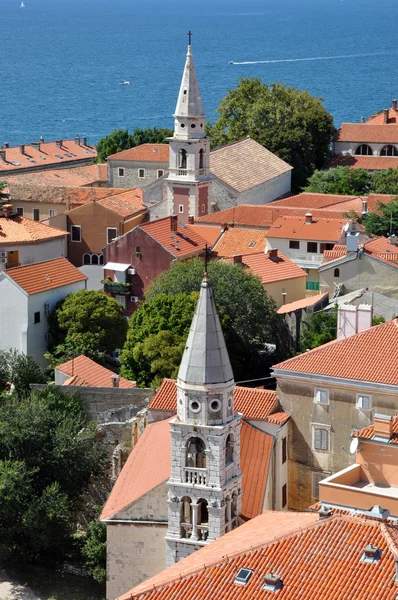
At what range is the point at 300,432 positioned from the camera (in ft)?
112

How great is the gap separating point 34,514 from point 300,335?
11609mm

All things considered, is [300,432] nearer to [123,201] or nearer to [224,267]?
[224,267]

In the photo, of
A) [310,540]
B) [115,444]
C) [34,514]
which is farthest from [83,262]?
[310,540]

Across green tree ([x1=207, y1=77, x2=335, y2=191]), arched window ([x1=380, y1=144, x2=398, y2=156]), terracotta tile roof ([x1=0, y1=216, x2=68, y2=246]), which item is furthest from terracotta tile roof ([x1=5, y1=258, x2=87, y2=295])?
arched window ([x1=380, y1=144, x2=398, y2=156])

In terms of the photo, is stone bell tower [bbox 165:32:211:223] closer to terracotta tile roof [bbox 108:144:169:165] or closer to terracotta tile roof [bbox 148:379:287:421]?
terracotta tile roof [bbox 108:144:169:165]

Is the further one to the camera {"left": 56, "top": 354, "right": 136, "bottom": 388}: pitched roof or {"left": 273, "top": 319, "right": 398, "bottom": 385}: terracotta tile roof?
{"left": 56, "top": 354, "right": 136, "bottom": 388}: pitched roof

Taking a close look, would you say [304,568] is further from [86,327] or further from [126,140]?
[126,140]

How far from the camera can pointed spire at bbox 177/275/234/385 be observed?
29.2 meters

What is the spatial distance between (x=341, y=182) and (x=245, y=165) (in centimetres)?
475

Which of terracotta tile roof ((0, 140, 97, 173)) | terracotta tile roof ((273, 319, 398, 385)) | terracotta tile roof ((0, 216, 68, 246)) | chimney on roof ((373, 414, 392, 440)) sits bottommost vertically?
chimney on roof ((373, 414, 392, 440))

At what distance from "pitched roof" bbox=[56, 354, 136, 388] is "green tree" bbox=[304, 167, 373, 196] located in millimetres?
24844

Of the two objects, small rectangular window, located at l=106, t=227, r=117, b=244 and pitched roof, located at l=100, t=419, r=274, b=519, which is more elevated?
Answer: small rectangular window, located at l=106, t=227, r=117, b=244

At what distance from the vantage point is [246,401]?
34094 millimetres

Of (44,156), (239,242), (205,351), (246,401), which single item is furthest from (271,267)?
(44,156)
